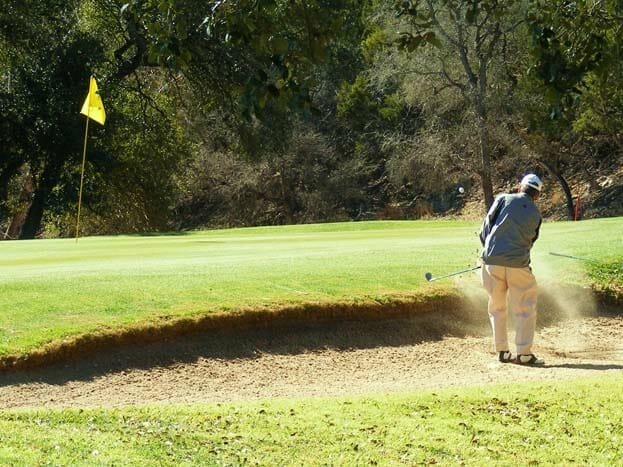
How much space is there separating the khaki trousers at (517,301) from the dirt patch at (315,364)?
35 centimetres

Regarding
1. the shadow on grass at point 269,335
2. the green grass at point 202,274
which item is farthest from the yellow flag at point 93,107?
the shadow on grass at point 269,335

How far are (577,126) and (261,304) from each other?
32.1 m

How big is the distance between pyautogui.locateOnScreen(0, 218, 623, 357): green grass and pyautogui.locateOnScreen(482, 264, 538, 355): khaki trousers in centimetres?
172

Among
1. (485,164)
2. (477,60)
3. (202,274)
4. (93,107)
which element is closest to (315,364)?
(202,274)

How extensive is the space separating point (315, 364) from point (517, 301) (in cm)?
254

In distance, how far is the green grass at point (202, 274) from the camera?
1062 cm

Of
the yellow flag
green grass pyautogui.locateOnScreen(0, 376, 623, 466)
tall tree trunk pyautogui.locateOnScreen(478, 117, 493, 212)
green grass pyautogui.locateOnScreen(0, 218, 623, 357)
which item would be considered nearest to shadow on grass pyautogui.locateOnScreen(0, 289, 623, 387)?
green grass pyautogui.locateOnScreen(0, 218, 623, 357)

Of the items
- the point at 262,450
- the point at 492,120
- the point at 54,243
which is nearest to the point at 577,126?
the point at 492,120

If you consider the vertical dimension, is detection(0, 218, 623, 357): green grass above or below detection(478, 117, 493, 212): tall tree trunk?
below

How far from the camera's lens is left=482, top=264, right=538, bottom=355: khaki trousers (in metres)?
11.2

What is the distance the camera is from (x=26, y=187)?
1604 inches

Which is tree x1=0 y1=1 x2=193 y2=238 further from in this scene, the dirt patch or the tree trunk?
the dirt patch

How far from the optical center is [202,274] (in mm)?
13367

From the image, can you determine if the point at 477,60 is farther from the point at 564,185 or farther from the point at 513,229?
the point at 513,229
